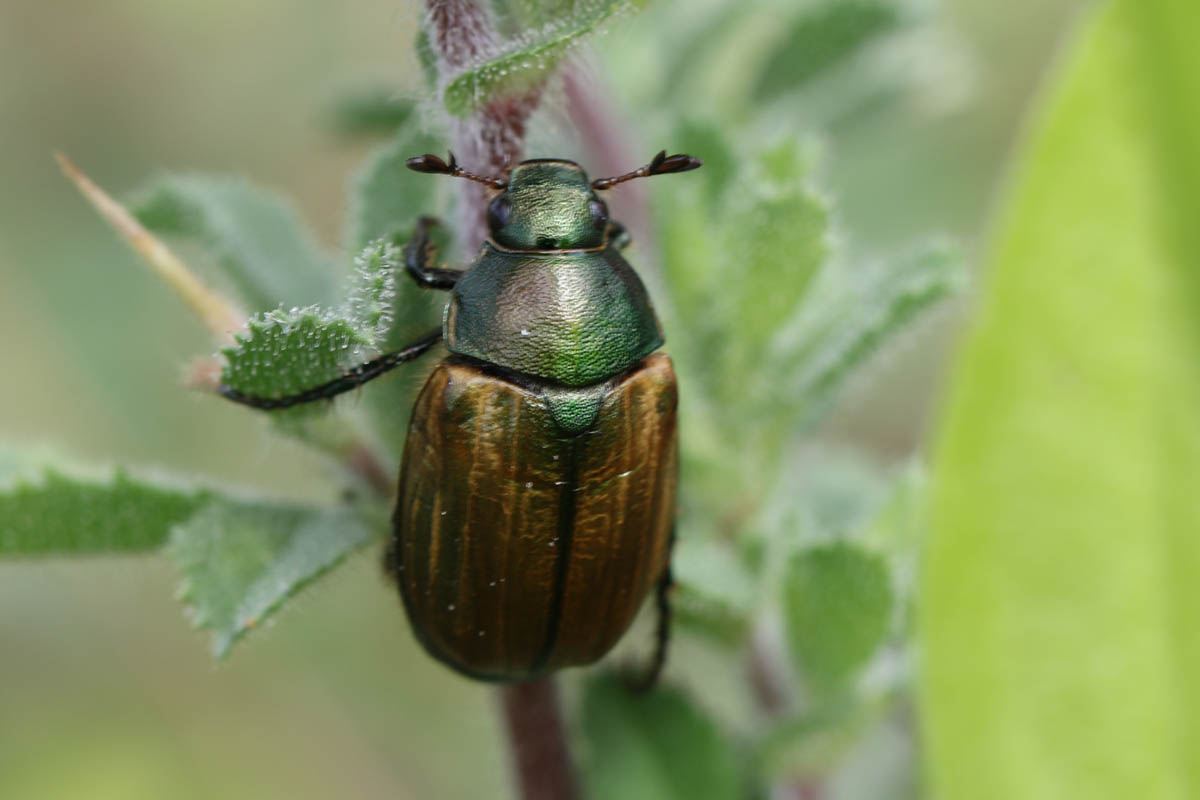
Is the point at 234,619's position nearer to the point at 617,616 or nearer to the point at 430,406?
the point at 430,406

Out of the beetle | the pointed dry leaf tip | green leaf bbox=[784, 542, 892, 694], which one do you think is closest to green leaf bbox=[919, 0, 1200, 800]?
green leaf bbox=[784, 542, 892, 694]

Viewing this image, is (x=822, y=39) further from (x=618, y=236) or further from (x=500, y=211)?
(x=500, y=211)

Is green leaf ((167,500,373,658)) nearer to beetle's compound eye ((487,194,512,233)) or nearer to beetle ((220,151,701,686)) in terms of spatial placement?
beetle ((220,151,701,686))

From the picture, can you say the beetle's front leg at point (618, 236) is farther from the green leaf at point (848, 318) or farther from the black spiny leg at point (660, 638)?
the black spiny leg at point (660, 638)

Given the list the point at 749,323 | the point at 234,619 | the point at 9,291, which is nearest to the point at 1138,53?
the point at 749,323

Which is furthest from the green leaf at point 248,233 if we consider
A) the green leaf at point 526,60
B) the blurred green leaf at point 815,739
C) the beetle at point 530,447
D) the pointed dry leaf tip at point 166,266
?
the blurred green leaf at point 815,739
